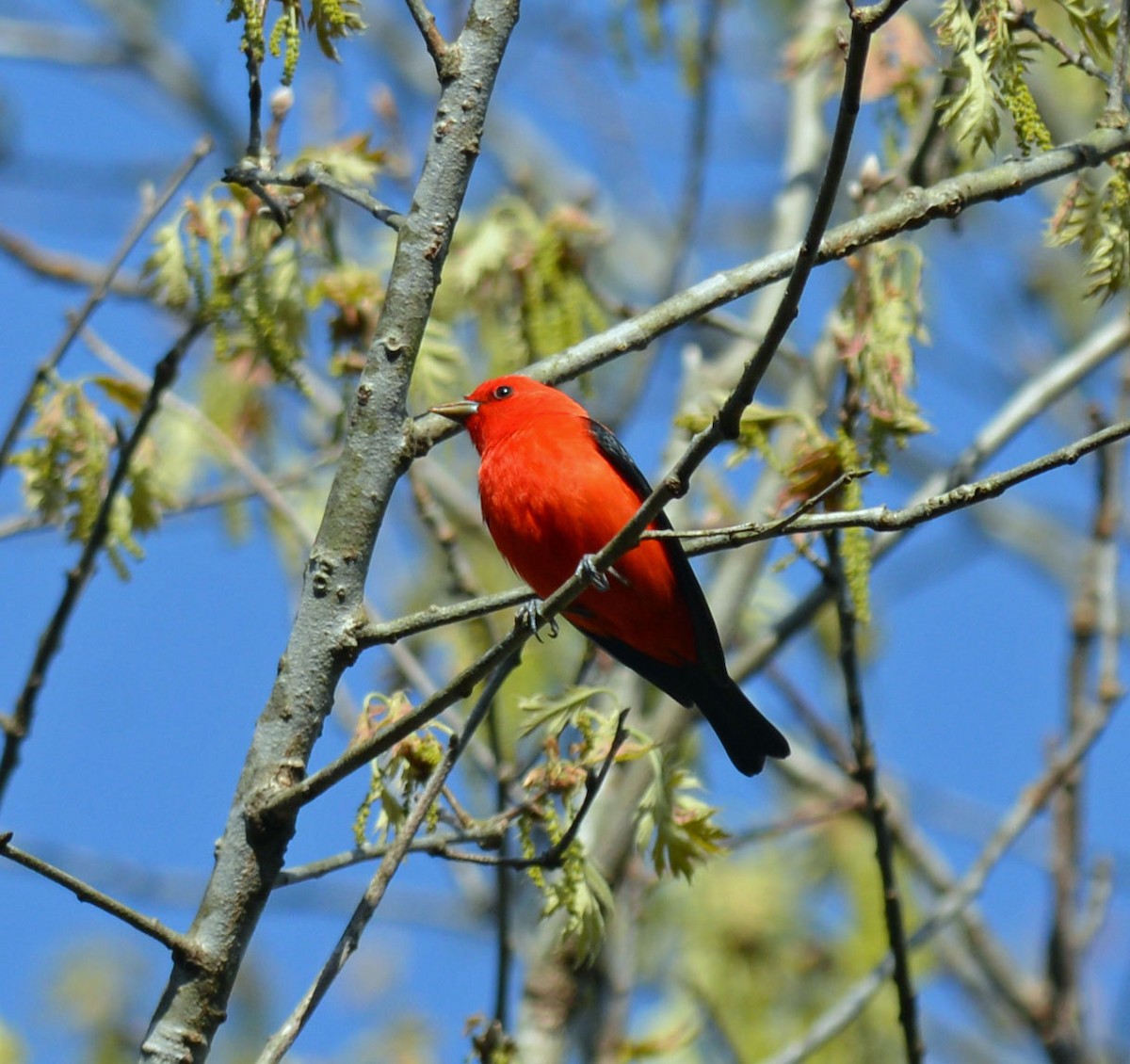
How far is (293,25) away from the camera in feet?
11.9

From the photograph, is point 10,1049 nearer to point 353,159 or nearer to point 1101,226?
point 353,159

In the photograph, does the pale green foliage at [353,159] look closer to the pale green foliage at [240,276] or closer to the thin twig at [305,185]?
the pale green foliage at [240,276]

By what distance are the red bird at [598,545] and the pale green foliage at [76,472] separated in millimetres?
1228

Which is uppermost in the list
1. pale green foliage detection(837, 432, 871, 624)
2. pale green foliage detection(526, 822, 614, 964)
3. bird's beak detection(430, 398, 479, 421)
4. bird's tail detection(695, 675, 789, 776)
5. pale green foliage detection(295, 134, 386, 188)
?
pale green foliage detection(295, 134, 386, 188)

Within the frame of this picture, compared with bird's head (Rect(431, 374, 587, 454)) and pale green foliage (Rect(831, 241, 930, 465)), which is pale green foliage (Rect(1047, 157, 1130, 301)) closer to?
pale green foliage (Rect(831, 241, 930, 465))

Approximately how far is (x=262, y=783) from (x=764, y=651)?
128 inches

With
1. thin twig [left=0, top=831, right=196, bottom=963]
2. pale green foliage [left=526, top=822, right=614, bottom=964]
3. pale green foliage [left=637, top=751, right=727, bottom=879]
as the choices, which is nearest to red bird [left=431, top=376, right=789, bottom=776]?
pale green foliage [left=637, top=751, right=727, bottom=879]

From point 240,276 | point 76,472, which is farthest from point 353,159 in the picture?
point 76,472

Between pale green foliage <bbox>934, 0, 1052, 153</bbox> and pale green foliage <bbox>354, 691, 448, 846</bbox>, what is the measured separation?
2.06 m

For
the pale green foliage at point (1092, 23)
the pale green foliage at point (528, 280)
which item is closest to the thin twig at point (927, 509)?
the pale green foliage at point (1092, 23)

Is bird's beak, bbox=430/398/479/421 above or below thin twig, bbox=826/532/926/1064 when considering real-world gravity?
above

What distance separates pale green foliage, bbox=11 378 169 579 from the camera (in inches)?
195

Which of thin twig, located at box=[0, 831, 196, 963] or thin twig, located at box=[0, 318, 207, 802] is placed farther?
thin twig, located at box=[0, 318, 207, 802]

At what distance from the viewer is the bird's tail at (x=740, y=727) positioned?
5.86 meters
